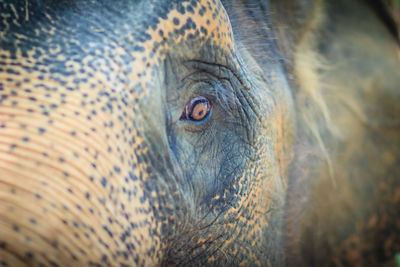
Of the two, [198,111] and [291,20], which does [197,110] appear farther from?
[291,20]

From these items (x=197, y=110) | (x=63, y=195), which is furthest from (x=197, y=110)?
(x=63, y=195)

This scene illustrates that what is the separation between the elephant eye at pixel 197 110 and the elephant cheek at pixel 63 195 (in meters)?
0.27

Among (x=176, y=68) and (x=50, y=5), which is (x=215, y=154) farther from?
(x=50, y=5)

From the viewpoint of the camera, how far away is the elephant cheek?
793 mm

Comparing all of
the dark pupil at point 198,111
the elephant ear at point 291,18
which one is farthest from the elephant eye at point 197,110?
the elephant ear at point 291,18

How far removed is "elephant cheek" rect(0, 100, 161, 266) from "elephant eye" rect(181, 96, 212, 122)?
0.89 ft

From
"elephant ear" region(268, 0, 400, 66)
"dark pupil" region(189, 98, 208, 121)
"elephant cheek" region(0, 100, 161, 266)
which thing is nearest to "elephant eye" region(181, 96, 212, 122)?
"dark pupil" region(189, 98, 208, 121)

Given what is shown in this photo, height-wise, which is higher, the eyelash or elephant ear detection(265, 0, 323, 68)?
elephant ear detection(265, 0, 323, 68)

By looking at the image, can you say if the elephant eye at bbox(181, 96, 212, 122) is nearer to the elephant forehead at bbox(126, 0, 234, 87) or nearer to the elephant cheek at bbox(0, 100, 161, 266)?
the elephant forehead at bbox(126, 0, 234, 87)

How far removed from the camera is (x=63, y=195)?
2.76 ft

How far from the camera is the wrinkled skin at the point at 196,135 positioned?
Result: 86 centimetres

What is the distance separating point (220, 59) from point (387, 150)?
1.18 m

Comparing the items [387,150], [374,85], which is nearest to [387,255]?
[387,150]

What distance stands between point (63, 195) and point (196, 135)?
1.54 feet
